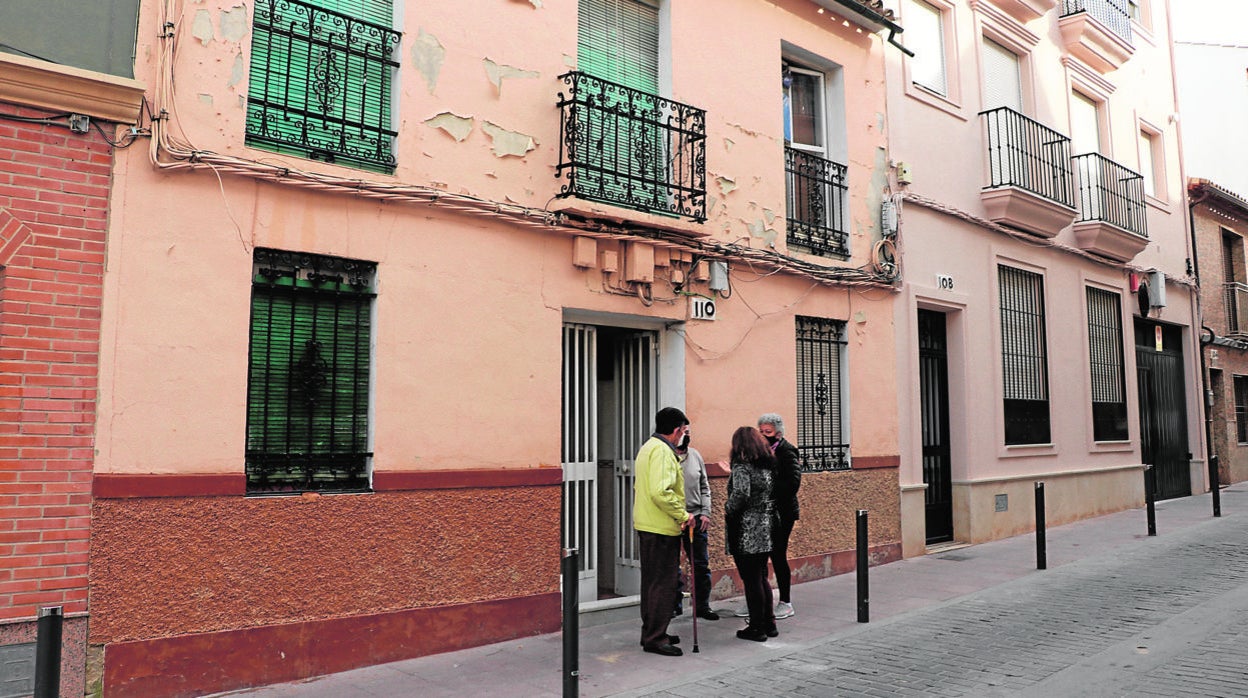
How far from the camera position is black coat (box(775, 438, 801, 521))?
7.32m

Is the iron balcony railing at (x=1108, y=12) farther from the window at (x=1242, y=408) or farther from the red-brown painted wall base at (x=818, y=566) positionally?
the red-brown painted wall base at (x=818, y=566)

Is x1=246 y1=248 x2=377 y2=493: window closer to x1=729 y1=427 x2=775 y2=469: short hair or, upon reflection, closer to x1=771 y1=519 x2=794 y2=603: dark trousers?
x1=729 y1=427 x2=775 y2=469: short hair

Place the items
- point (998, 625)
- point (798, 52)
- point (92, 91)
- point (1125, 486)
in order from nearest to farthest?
point (92, 91) < point (998, 625) < point (798, 52) < point (1125, 486)

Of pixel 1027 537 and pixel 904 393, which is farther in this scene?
pixel 1027 537

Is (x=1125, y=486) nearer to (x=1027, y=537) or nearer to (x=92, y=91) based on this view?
(x=1027, y=537)

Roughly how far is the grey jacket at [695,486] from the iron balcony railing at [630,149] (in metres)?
2.28

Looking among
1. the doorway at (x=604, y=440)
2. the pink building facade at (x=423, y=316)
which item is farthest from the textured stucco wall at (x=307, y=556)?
the doorway at (x=604, y=440)

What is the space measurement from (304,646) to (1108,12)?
1576 cm

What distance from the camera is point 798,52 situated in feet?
33.7

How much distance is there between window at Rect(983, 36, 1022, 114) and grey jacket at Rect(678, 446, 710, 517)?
811cm

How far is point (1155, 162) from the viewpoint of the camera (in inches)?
681

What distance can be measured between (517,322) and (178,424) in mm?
2645

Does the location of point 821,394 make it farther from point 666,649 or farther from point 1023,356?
point 1023,356

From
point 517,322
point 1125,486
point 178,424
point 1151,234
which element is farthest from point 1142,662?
point 1151,234
